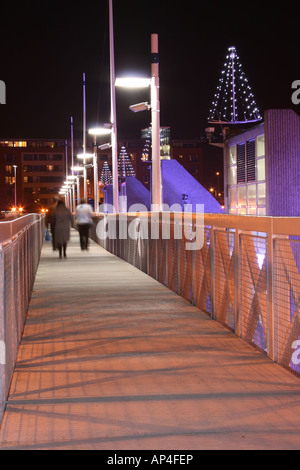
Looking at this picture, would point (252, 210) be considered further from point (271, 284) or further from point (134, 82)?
point (271, 284)

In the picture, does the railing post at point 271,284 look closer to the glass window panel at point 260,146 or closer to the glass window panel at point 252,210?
the glass window panel at point 260,146

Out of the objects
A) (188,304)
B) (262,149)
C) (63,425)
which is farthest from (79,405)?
(262,149)

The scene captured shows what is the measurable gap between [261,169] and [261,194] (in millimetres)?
1126

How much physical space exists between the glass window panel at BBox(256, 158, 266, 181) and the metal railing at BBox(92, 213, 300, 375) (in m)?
20.1

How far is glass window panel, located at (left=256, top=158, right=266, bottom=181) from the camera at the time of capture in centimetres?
3153

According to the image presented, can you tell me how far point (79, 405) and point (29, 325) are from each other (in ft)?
12.6

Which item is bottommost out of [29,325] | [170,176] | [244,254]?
[29,325]

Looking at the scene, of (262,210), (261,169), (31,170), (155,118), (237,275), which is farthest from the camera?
(31,170)

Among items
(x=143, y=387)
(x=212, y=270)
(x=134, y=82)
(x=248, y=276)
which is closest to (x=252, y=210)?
(x=134, y=82)

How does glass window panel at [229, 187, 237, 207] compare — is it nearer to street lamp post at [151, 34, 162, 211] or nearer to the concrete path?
street lamp post at [151, 34, 162, 211]

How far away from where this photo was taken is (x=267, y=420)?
15.1 ft

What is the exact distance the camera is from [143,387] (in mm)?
5504

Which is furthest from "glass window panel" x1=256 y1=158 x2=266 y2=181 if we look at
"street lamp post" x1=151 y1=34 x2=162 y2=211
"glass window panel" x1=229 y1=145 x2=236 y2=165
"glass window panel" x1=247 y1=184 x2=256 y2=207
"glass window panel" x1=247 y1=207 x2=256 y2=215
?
"street lamp post" x1=151 y1=34 x2=162 y2=211
